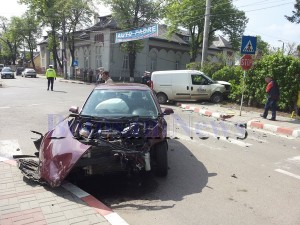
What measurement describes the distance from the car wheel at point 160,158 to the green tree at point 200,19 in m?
37.1

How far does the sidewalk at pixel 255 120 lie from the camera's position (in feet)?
34.3

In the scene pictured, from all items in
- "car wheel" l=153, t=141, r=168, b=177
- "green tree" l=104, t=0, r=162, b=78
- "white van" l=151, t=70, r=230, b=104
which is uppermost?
"green tree" l=104, t=0, r=162, b=78

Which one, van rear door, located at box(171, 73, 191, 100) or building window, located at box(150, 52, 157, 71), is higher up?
building window, located at box(150, 52, 157, 71)

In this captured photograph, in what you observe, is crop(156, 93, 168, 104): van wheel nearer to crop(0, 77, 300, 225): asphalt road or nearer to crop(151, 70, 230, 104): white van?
crop(151, 70, 230, 104): white van

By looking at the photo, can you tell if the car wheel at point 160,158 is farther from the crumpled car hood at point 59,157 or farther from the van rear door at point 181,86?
the van rear door at point 181,86

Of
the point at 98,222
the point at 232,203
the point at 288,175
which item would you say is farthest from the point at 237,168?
the point at 98,222

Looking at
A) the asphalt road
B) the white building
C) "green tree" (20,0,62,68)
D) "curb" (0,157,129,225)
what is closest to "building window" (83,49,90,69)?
the white building

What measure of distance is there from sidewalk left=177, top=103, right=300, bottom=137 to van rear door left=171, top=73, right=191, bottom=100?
156cm

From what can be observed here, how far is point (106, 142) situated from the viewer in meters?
4.71

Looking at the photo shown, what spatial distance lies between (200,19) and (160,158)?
127ft

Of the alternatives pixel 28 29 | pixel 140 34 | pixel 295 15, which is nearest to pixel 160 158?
pixel 140 34

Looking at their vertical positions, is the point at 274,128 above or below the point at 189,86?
below

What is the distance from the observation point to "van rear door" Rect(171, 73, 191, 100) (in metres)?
16.9

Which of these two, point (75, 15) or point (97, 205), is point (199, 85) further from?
point (75, 15)
